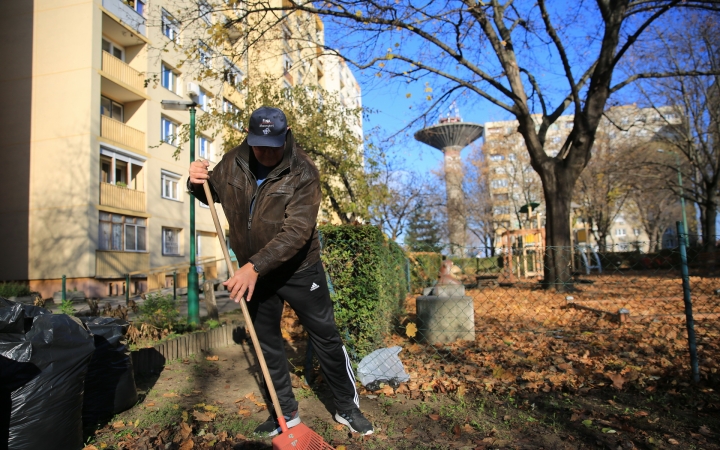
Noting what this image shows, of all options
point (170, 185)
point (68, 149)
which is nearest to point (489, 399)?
point (68, 149)

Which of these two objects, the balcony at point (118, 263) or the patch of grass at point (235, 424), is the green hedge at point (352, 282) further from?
the balcony at point (118, 263)

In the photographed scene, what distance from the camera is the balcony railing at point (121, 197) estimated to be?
57.0 feet

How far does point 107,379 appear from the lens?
10.6ft

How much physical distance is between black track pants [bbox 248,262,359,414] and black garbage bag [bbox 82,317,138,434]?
108 centimetres

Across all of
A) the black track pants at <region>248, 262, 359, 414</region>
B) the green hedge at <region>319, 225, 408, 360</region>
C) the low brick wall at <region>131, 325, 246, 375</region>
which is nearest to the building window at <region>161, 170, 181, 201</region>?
the low brick wall at <region>131, 325, 246, 375</region>

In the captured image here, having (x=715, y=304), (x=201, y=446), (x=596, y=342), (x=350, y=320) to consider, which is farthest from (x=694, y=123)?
(x=201, y=446)

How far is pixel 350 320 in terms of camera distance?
435 centimetres

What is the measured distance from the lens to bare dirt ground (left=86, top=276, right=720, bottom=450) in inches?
116

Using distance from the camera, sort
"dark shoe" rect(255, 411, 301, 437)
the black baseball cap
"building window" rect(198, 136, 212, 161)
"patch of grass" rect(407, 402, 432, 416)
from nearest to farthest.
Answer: the black baseball cap < "dark shoe" rect(255, 411, 301, 437) < "patch of grass" rect(407, 402, 432, 416) < "building window" rect(198, 136, 212, 161)

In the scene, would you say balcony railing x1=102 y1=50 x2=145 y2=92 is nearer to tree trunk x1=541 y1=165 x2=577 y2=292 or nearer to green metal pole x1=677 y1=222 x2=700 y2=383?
tree trunk x1=541 y1=165 x2=577 y2=292

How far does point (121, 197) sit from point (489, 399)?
1811 centimetres

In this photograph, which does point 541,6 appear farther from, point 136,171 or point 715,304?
point 136,171

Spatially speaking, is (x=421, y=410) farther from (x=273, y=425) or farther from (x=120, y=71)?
(x=120, y=71)

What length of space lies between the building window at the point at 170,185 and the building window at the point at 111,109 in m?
2.88
